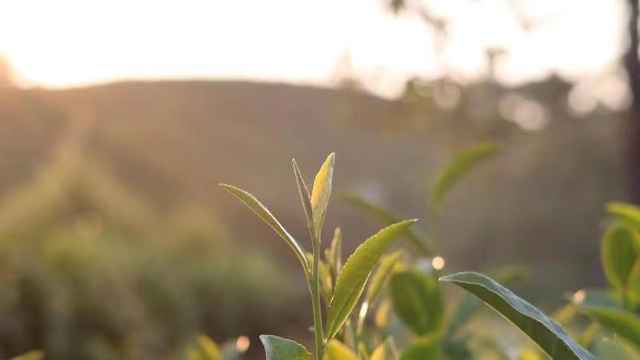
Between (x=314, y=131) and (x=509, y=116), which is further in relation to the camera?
(x=314, y=131)

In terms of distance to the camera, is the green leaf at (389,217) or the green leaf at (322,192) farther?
the green leaf at (389,217)

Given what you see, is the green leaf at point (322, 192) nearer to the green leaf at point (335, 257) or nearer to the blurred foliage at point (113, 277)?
the green leaf at point (335, 257)

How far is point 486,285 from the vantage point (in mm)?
406

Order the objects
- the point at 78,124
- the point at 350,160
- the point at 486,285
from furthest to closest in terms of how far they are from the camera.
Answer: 1. the point at 350,160
2. the point at 78,124
3. the point at 486,285

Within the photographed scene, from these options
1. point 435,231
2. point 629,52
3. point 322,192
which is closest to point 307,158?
point 629,52

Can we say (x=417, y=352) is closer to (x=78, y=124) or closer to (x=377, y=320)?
(x=377, y=320)

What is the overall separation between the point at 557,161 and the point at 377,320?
12958mm

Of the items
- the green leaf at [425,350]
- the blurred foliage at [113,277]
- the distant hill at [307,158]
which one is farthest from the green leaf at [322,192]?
the distant hill at [307,158]

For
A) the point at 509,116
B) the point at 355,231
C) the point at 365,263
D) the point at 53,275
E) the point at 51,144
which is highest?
the point at 365,263

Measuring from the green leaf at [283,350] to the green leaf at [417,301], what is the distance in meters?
0.26

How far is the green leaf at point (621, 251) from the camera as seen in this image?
0.75m

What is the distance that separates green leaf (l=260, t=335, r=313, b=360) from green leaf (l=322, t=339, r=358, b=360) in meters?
0.01

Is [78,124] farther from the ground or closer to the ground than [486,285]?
closer to the ground

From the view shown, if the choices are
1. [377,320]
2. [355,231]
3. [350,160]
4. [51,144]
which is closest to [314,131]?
[350,160]
